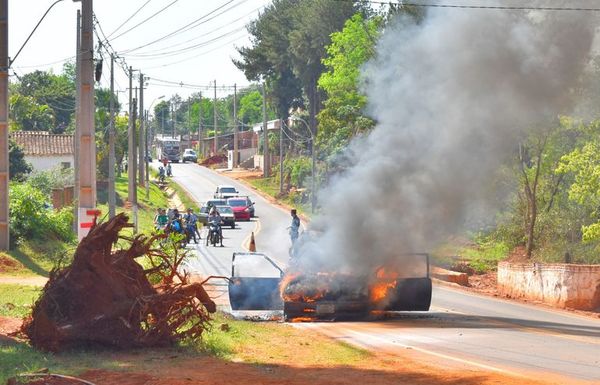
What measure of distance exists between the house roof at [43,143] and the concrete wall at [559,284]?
42225 millimetres

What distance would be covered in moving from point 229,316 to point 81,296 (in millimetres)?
6172

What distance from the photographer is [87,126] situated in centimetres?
2462

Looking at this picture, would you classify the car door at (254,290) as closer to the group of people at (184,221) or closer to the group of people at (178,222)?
the group of people at (178,222)

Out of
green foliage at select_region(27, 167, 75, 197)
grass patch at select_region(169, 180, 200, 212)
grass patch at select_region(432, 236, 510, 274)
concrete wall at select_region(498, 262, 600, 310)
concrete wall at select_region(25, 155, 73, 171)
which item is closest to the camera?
concrete wall at select_region(498, 262, 600, 310)

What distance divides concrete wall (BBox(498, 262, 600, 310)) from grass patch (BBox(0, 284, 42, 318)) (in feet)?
45.2

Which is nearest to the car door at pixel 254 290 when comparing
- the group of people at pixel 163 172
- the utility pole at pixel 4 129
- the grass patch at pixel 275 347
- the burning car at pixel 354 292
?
the burning car at pixel 354 292

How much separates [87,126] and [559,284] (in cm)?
1325

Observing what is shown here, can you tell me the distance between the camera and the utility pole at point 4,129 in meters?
27.2

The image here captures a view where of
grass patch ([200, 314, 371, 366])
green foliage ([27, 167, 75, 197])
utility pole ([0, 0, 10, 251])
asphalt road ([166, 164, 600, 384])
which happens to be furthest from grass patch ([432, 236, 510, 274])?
grass patch ([200, 314, 371, 366])

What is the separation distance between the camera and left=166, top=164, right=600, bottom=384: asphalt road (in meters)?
14.0

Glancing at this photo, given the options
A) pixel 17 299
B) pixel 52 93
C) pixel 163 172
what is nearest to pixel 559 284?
pixel 17 299

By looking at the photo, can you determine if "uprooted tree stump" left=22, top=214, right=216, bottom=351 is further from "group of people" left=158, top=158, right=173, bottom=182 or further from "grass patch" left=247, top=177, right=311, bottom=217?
"group of people" left=158, top=158, right=173, bottom=182

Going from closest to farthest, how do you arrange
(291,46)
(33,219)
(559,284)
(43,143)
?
(559,284), (33,219), (43,143), (291,46)

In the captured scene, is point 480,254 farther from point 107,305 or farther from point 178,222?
point 107,305
